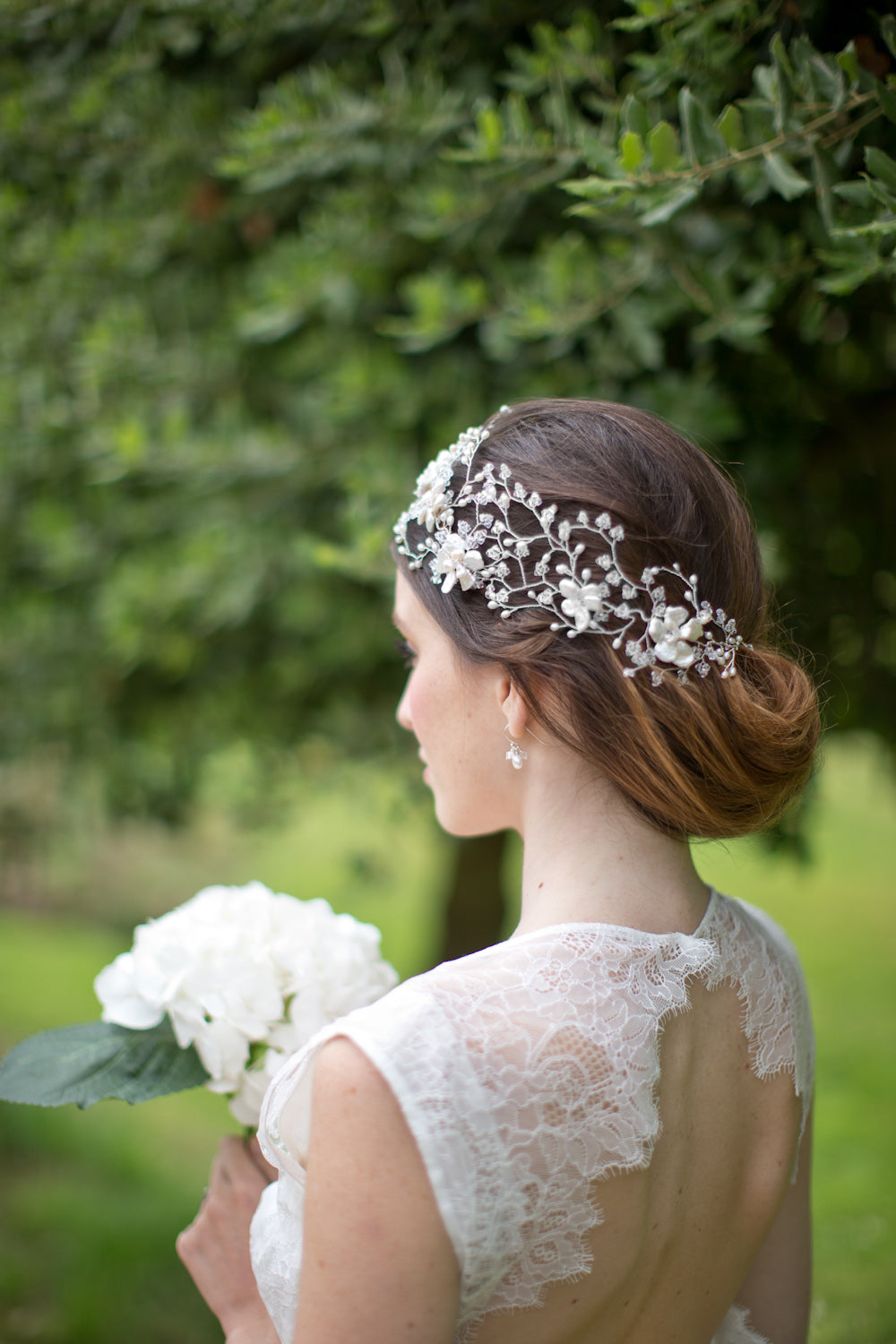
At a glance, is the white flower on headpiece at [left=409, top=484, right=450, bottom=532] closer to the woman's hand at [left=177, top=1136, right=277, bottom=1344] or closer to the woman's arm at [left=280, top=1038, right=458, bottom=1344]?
the woman's arm at [left=280, top=1038, right=458, bottom=1344]

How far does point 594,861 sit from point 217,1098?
5215 mm

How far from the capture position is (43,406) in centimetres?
286

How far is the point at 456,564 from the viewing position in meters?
1.41

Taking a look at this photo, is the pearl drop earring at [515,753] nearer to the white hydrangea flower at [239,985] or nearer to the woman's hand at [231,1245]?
the white hydrangea flower at [239,985]

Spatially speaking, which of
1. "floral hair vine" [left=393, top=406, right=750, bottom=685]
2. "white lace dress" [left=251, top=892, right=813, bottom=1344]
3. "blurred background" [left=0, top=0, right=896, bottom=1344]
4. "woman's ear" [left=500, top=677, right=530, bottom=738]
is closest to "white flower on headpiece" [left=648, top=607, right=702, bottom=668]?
"floral hair vine" [left=393, top=406, right=750, bottom=685]

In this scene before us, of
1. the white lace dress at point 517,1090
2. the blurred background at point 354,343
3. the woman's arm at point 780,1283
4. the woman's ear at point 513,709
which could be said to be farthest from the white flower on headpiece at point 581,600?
the woman's arm at point 780,1283

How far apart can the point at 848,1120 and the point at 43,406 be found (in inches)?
190

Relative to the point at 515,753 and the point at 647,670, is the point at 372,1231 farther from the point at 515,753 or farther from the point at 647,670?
the point at 647,670

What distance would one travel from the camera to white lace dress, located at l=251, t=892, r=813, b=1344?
107 cm

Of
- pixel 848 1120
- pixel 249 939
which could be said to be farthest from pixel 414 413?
pixel 848 1120

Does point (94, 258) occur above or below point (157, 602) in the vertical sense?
above

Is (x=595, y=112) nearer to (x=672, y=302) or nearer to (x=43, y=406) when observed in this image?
(x=672, y=302)

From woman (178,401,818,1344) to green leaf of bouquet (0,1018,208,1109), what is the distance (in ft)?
0.78

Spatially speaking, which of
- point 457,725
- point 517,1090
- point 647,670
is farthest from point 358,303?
point 517,1090
